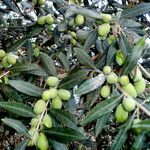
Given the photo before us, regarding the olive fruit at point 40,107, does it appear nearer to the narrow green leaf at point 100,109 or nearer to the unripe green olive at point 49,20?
the narrow green leaf at point 100,109

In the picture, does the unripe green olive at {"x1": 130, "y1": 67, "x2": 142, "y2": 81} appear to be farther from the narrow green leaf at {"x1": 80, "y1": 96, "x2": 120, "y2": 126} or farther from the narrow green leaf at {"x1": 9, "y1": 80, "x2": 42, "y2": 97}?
the narrow green leaf at {"x1": 9, "y1": 80, "x2": 42, "y2": 97}

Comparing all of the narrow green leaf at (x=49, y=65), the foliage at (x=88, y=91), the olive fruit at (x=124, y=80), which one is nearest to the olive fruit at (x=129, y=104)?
the foliage at (x=88, y=91)

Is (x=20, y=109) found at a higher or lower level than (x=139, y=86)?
lower

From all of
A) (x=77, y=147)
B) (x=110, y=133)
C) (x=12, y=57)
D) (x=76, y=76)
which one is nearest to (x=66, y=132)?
(x=76, y=76)

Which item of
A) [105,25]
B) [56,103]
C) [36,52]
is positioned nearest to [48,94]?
[56,103]

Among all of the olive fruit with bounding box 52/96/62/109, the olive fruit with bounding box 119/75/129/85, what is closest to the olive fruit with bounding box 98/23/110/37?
the olive fruit with bounding box 119/75/129/85

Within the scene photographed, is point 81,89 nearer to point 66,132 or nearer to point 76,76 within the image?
point 76,76

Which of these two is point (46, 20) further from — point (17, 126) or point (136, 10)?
point (17, 126)
